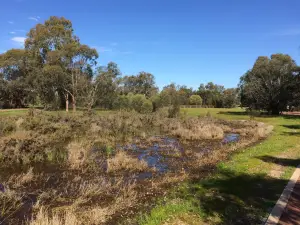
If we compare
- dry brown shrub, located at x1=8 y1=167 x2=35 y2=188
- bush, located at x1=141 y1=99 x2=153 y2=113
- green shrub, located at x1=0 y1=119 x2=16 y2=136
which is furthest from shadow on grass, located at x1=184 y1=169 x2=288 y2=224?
bush, located at x1=141 y1=99 x2=153 y2=113

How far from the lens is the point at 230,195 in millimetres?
6910

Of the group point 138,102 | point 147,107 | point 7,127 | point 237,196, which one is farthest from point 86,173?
point 138,102

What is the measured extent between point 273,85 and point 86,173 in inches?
1503

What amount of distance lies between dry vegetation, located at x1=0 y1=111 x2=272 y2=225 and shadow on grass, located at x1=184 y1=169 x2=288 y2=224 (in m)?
1.20

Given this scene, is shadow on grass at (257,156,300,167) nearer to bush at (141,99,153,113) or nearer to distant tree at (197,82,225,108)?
bush at (141,99,153,113)

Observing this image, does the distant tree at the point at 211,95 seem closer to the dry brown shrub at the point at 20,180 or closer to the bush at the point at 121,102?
the bush at the point at 121,102

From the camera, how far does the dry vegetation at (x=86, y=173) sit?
21.0 ft

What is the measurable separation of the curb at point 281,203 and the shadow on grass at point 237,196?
0.13 m

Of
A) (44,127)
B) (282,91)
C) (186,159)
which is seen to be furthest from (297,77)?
(44,127)

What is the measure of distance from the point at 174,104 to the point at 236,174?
2492cm

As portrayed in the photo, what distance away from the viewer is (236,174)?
352 inches

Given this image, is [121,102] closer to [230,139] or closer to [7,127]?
[7,127]

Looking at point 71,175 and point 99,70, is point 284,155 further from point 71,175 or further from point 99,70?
point 99,70

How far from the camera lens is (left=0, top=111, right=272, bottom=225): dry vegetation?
6.41m
